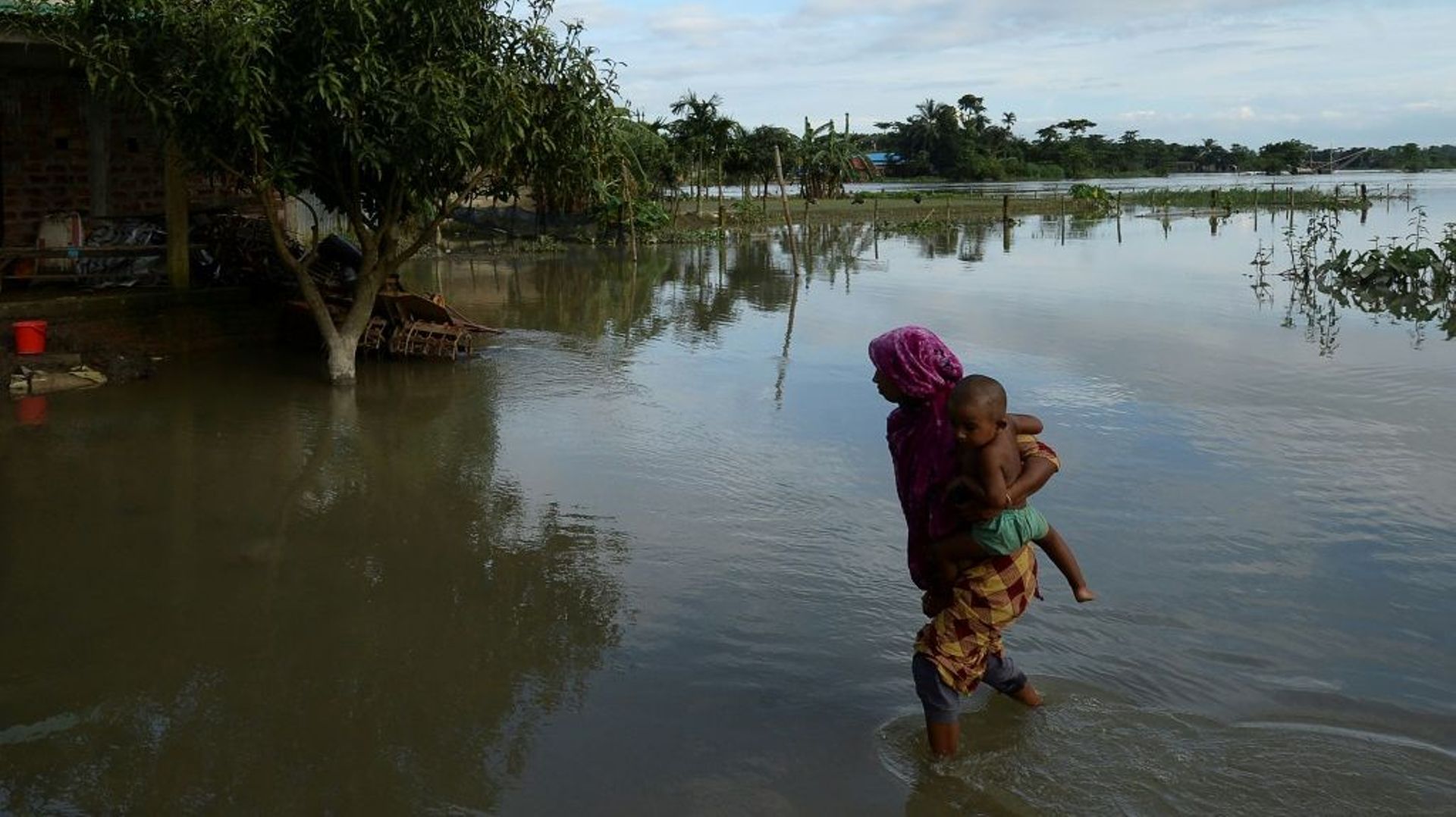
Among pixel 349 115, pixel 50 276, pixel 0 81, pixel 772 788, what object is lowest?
pixel 772 788

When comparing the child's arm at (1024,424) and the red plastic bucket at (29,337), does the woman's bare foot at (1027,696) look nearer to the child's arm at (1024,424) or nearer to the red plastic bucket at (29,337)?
the child's arm at (1024,424)

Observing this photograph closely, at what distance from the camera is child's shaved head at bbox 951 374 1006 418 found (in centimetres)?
333

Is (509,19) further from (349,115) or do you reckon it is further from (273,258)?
(273,258)

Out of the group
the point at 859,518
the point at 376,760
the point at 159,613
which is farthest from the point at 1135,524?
the point at 159,613

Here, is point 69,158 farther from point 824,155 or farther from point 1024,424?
point 824,155

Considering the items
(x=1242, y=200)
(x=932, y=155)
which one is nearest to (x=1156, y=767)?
(x=1242, y=200)

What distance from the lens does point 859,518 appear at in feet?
22.5

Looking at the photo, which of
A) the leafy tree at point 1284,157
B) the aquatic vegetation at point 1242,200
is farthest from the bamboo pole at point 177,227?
the leafy tree at point 1284,157

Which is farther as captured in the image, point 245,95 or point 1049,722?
point 245,95

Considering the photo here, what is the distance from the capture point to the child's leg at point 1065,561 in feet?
12.0

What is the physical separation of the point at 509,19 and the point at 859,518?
6000 mm

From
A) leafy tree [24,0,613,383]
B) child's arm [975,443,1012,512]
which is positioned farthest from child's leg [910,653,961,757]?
leafy tree [24,0,613,383]

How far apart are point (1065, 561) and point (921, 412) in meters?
0.69

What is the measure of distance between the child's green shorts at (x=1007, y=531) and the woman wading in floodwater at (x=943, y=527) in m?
0.11
